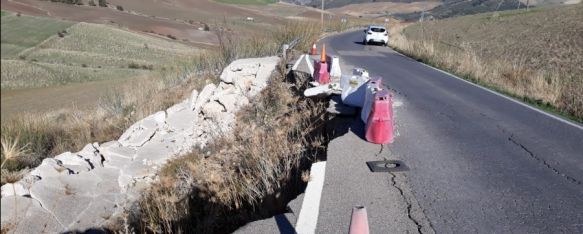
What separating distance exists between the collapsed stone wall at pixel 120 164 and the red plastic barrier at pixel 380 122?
4.17 meters

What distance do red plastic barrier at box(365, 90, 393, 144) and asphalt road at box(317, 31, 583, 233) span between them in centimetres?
18

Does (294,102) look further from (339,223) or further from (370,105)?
(339,223)

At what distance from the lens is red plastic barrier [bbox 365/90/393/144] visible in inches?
273

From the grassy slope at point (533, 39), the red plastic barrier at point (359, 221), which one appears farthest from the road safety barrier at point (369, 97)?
the grassy slope at point (533, 39)

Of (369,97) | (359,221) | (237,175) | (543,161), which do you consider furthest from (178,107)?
(359,221)

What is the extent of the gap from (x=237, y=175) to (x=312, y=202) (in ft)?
7.04

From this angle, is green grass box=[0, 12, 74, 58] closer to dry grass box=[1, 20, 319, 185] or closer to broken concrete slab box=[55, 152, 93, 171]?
dry grass box=[1, 20, 319, 185]

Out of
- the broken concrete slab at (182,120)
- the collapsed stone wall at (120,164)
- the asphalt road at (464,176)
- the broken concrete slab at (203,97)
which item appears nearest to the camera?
the asphalt road at (464,176)

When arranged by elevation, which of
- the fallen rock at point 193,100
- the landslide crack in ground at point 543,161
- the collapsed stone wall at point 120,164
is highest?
the landslide crack in ground at point 543,161

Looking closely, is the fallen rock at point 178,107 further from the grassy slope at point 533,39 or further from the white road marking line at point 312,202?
the grassy slope at point 533,39

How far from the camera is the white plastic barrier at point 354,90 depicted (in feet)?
28.6

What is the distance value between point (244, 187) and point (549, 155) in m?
4.28

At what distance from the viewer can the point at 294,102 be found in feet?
34.1

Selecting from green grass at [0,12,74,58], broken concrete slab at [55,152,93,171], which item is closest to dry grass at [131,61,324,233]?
broken concrete slab at [55,152,93,171]
